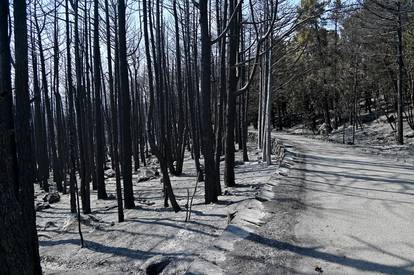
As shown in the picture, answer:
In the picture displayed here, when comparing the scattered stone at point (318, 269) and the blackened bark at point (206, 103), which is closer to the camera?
the scattered stone at point (318, 269)

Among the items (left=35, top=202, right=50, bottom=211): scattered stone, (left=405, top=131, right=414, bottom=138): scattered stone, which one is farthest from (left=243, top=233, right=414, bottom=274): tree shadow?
(left=405, top=131, right=414, bottom=138): scattered stone

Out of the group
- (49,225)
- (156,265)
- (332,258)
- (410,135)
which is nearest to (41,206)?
(49,225)

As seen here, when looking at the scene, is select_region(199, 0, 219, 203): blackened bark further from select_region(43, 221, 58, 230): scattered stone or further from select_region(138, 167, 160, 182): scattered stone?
select_region(138, 167, 160, 182): scattered stone

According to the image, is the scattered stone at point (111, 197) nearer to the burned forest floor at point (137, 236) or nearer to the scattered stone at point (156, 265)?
the burned forest floor at point (137, 236)

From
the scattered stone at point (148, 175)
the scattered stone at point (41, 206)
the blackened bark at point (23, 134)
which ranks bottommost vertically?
the scattered stone at point (41, 206)

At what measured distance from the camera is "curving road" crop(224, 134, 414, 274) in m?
4.11

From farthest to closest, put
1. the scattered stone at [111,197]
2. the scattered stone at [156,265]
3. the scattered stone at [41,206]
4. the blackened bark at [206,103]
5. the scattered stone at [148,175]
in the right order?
1. the scattered stone at [148,175]
2. the scattered stone at [111,197]
3. the scattered stone at [41,206]
4. the blackened bark at [206,103]
5. the scattered stone at [156,265]

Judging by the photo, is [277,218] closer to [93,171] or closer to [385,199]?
[385,199]

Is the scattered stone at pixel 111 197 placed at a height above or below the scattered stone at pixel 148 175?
below

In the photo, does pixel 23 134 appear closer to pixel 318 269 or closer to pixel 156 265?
pixel 156 265

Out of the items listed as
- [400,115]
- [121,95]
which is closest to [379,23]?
[400,115]

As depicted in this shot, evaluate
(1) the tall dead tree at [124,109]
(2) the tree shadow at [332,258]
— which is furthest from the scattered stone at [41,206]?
(2) the tree shadow at [332,258]

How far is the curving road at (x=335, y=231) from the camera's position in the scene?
4.11 metres

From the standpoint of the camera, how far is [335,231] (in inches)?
208
